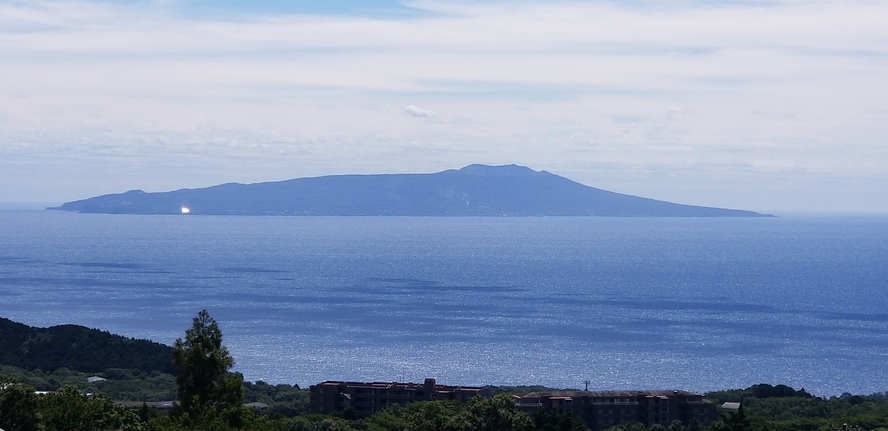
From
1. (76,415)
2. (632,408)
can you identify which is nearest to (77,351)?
(632,408)

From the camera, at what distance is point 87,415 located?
1591cm

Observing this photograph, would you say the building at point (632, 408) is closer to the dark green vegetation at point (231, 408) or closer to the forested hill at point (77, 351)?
the dark green vegetation at point (231, 408)

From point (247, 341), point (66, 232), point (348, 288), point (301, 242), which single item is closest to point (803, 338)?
point (247, 341)

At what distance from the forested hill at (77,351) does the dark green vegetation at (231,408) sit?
0.70 m

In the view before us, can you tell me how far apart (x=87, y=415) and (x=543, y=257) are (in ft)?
401

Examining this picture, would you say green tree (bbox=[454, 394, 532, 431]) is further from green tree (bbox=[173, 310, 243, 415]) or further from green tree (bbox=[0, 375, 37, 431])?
green tree (bbox=[0, 375, 37, 431])

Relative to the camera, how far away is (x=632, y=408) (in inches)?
1416

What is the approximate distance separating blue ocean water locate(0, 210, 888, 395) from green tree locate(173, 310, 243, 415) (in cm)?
3468

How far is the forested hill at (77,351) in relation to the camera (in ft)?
160

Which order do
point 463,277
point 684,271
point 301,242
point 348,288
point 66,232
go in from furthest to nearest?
point 66,232 < point 301,242 < point 684,271 < point 463,277 < point 348,288

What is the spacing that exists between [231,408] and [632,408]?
76.8 ft

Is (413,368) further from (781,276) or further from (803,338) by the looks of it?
(781,276)

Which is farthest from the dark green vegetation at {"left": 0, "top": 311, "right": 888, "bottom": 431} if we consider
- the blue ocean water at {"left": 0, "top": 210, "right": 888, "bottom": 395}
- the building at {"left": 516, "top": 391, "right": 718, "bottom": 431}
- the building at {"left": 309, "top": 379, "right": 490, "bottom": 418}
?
the blue ocean water at {"left": 0, "top": 210, "right": 888, "bottom": 395}

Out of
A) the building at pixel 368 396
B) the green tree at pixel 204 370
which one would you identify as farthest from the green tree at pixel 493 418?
the building at pixel 368 396
